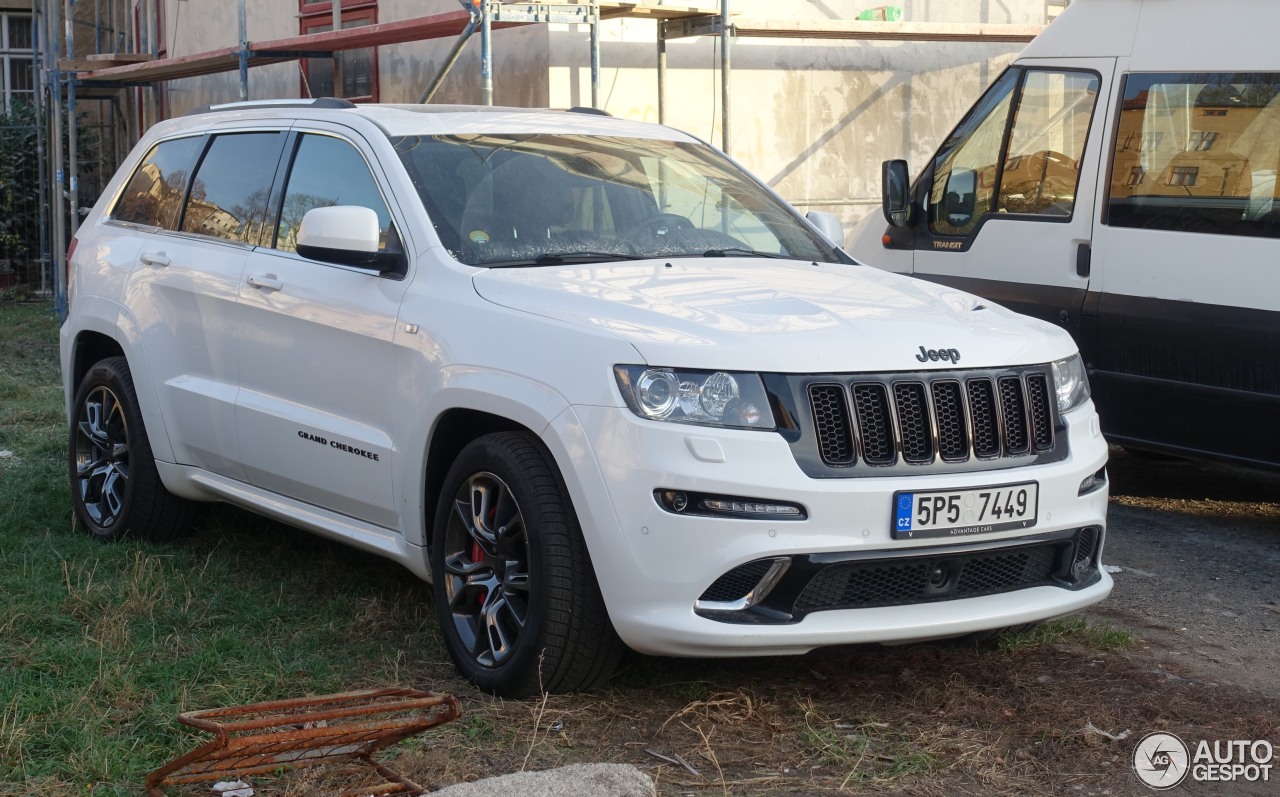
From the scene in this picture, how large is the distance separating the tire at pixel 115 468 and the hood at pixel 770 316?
7.14ft

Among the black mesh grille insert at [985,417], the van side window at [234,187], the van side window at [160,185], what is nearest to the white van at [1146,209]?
the black mesh grille insert at [985,417]

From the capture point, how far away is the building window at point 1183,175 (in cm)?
632

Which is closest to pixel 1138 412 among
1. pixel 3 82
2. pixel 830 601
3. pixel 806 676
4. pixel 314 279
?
pixel 806 676

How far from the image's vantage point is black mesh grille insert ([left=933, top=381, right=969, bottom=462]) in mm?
4004

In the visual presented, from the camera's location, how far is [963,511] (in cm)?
394

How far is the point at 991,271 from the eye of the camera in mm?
7164

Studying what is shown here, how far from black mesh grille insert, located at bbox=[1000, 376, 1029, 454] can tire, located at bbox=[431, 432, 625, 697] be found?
47.8 inches

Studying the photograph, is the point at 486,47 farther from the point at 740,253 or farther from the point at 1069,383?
the point at 1069,383

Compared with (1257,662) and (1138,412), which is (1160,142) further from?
(1257,662)

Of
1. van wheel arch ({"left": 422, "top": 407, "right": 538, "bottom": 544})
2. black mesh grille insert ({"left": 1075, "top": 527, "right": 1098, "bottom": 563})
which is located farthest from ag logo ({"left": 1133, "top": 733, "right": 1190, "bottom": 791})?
van wheel arch ({"left": 422, "top": 407, "right": 538, "bottom": 544})

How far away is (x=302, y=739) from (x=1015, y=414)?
6.81ft

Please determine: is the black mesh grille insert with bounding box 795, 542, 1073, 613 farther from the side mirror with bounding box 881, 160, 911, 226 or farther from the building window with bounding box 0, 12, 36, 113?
the building window with bounding box 0, 12, 36, 113

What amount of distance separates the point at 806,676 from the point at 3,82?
20.9m

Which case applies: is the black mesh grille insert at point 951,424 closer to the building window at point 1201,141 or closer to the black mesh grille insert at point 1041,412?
the black mesh grille insert at point 1041,412
